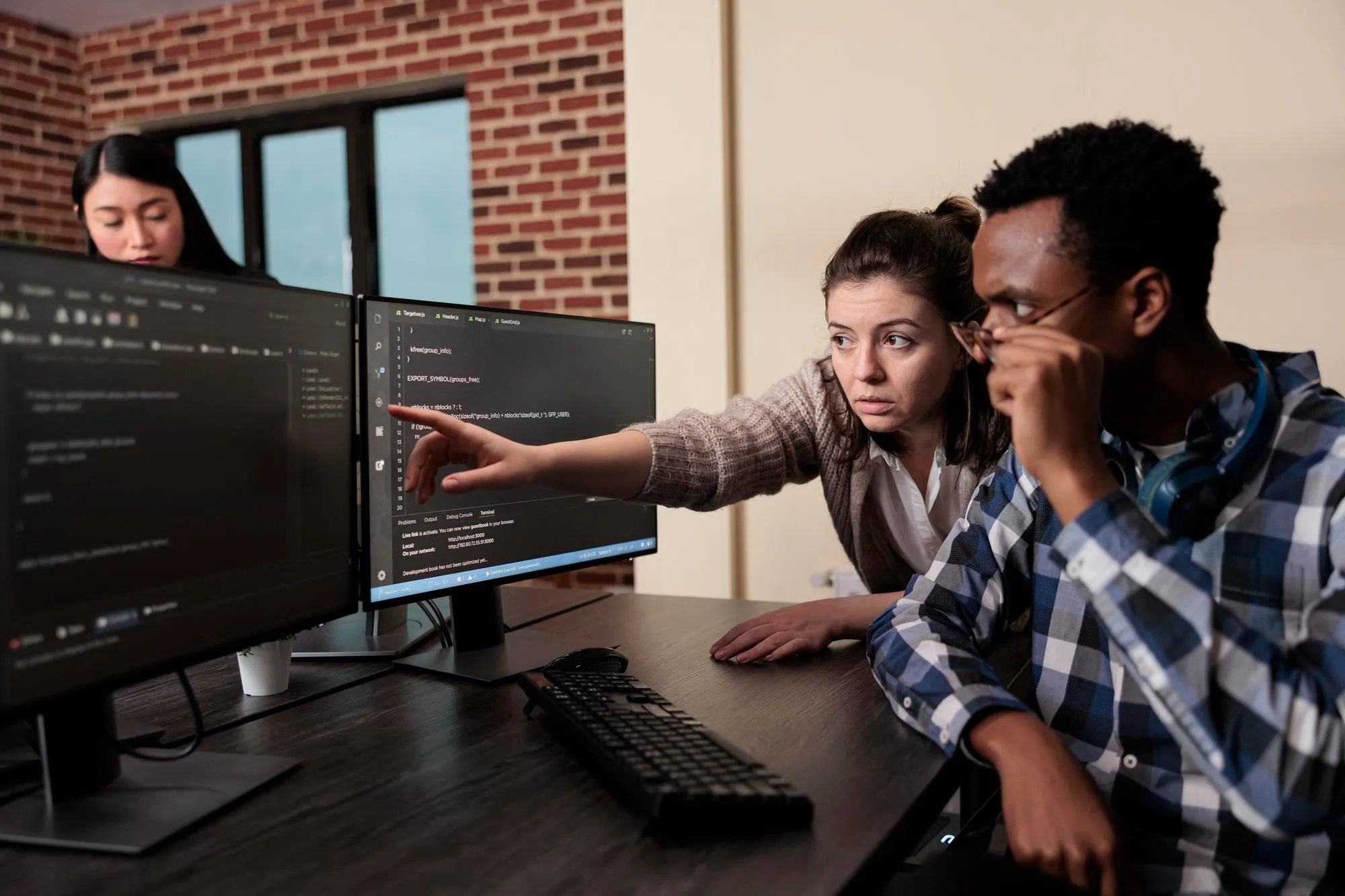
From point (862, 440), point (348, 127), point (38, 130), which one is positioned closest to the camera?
point (862, 440)

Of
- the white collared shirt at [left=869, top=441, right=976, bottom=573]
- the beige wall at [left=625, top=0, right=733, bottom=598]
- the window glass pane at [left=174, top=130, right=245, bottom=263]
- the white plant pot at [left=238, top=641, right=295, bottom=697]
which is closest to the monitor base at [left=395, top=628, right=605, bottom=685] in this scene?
the white plant pot at [left=238, top=641, right=295, bottom=697]

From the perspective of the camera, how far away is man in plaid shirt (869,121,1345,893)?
0.85 meters

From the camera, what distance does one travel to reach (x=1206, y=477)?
94cm

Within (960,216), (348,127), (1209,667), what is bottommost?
(1209,667)

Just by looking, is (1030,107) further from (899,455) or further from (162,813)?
(162,813)

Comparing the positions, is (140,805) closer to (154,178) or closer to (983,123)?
(154,178)

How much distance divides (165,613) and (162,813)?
170mm

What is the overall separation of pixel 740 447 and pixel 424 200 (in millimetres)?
3361

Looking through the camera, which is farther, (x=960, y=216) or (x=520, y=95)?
(x=520, y=95)

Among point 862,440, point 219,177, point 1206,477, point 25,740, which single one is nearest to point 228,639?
point 25,740

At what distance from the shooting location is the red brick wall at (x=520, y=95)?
379 cm

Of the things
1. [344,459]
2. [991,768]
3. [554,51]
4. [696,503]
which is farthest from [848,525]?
[554,51]

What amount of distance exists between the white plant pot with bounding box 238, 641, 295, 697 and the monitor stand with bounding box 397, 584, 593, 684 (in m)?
0.17

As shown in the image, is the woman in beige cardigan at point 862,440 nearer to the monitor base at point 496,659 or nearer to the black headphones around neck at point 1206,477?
the monitor base at point 496,659
